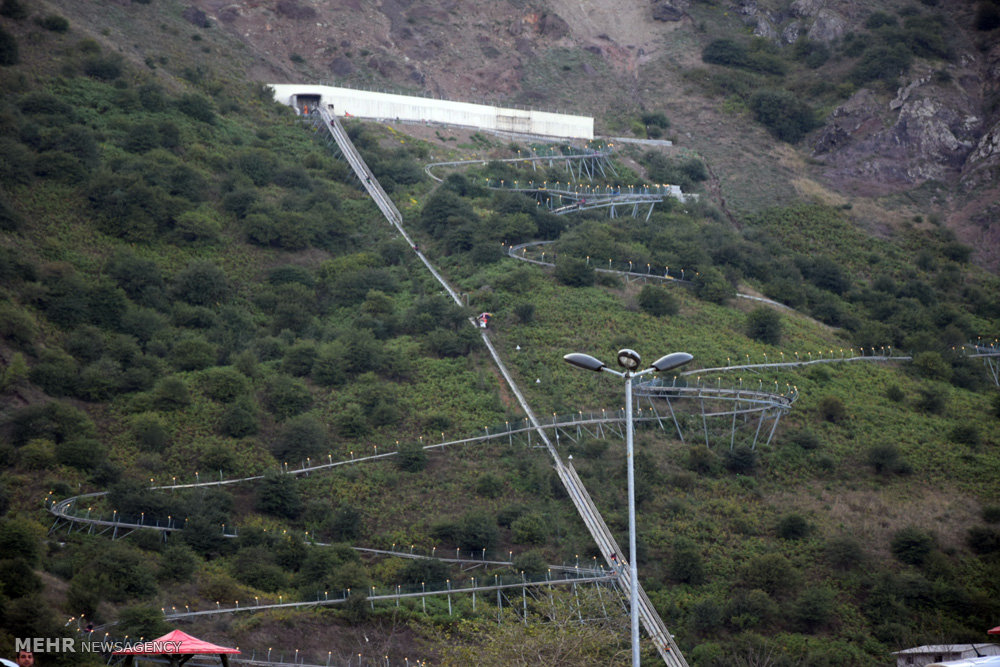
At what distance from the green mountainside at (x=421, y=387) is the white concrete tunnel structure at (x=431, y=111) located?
8.65 feet

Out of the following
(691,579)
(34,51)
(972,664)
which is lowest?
(691,579)

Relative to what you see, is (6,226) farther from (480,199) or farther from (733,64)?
(733,64)

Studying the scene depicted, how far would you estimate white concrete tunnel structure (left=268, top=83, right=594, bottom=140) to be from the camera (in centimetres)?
8750

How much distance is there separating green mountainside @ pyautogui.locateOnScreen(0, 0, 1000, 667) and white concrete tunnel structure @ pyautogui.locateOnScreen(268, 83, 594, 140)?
264cm

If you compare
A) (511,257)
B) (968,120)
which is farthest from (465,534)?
(968,120)

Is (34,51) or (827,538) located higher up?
(34,51)

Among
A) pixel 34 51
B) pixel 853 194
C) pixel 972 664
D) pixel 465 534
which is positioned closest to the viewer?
pixel 972 664

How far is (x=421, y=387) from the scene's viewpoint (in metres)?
56.1

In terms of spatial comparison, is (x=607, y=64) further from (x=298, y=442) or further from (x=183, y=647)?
(x=183, y=647)

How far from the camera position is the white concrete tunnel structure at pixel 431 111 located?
87500 millimetres

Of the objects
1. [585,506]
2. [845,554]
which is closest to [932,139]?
[845,554]

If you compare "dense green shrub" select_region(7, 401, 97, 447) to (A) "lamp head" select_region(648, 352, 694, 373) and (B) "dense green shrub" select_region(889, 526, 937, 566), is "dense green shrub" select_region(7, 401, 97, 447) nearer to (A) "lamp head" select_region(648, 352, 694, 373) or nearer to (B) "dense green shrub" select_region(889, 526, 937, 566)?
(B) "dense green shrub" select_region(889, 526, 937, 566)

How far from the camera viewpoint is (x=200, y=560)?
4119 centimetres

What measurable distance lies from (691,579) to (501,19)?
73.1 meters
